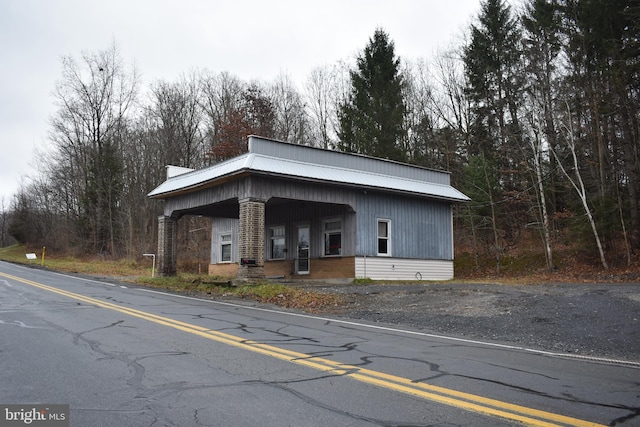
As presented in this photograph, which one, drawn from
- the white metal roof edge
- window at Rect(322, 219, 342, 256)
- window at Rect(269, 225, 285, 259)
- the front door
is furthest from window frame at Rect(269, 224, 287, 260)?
the white metal roof edge

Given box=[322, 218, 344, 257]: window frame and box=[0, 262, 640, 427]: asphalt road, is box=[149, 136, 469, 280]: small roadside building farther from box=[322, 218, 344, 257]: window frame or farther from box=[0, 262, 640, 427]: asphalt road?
box=[0, 262, 640, 427]: asphalt road

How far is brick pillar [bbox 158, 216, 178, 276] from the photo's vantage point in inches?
935

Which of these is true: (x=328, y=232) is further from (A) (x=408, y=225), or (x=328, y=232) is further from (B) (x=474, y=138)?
(B) (x=474, y=138)

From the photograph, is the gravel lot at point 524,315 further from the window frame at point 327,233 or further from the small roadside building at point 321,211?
the window frame at point 327,233

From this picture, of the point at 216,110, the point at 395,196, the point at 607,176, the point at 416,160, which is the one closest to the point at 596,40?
the point at 607,176

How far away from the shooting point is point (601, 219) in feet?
77.6

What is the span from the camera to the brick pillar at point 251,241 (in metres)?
18.2

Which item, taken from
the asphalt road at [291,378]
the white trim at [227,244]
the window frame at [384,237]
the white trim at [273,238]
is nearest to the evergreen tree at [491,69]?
the window frame at [384,237]

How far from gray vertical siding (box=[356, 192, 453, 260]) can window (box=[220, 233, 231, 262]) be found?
9628mm

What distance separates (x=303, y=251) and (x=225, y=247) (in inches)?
252

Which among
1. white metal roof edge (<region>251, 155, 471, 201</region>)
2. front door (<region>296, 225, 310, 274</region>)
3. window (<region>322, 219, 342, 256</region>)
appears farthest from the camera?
front door (<region>296, 225, 310, 274</region>)

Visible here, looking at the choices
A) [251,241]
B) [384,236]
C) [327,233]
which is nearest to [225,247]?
[327,233]

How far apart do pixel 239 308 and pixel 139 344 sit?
5893 mm

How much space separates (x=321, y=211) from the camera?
2352 cm
